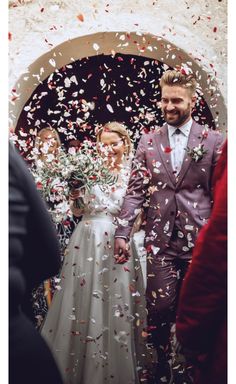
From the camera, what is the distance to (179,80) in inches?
92.7

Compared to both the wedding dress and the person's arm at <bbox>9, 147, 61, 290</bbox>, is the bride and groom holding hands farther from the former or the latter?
the person's arm at <bbox>9, 147, 61, 290</bbox>

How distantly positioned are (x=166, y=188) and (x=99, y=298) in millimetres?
642

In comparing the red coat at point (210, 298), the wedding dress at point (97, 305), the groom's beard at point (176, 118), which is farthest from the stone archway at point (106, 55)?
the red coat at point (210, 298)

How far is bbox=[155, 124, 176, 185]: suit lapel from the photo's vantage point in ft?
7.59

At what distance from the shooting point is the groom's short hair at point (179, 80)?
234 centimetres

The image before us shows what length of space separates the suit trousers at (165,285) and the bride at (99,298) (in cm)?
9

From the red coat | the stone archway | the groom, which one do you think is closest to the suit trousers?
the groom

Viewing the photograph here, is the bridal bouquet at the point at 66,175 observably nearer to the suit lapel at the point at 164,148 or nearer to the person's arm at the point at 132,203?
the person's arm at the point at 132,203

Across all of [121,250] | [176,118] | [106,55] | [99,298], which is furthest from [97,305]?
[106,55]

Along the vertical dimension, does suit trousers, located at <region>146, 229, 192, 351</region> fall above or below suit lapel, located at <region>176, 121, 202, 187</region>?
below

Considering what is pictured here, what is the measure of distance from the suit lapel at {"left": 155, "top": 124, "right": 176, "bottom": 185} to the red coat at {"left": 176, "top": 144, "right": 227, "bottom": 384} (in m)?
0.94

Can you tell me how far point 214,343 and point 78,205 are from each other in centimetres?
125
